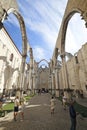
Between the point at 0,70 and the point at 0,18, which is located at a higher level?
the point at 0,18

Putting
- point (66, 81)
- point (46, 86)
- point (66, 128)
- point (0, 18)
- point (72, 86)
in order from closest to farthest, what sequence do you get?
point (66, 128), point (0, 18), point (66, 81), point (72, 86), point (46, 86)

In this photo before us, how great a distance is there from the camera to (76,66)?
85.7ft

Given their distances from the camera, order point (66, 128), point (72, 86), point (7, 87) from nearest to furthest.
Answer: point (66, 128)
point (7, 87)
point (72, 86)

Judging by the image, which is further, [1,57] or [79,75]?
[79,75]

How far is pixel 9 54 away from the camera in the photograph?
2286 cm

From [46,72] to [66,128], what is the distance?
175ft

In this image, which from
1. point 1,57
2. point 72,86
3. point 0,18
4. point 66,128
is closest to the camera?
point 66,128

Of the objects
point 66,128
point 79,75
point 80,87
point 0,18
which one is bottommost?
point 66,128

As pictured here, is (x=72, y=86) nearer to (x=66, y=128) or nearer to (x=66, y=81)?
(x=66, y=81)

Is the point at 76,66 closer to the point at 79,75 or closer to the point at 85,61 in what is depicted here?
the point at 79,75

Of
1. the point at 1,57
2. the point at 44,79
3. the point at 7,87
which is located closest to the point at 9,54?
the point at 1,57

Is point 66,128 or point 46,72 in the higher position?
point 46,72

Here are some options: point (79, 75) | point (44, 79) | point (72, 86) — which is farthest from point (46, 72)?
point (79, 75)

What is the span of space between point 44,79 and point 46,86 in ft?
11.3
